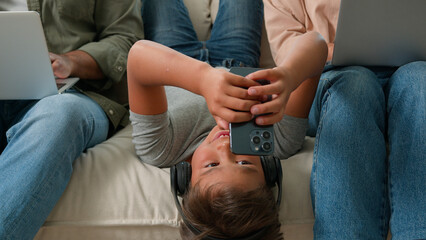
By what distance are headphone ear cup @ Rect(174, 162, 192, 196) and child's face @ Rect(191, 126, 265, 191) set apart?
1cm

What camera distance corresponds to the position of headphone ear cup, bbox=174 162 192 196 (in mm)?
817

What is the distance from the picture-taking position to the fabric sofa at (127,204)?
0.85 meters

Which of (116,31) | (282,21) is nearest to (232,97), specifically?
(282,21)

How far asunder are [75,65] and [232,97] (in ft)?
1.98

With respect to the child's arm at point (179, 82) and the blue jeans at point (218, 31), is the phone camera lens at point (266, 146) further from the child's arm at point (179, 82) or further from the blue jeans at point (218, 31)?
the blue jeans at point (218, 31)

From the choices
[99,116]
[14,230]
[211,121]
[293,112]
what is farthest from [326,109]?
[14,230]

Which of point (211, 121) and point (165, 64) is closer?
point (165, 64)

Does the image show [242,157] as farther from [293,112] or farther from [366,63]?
[366,63]

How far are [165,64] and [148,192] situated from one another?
32 centimetres

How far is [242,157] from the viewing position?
2.66 feet

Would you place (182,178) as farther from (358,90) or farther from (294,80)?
(358,90)

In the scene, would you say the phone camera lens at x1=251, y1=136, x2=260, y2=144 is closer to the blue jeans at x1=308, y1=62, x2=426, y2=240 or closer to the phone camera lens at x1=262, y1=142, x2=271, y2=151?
the phone camera lens at x1=262, y1=142, x2=271, y2=151

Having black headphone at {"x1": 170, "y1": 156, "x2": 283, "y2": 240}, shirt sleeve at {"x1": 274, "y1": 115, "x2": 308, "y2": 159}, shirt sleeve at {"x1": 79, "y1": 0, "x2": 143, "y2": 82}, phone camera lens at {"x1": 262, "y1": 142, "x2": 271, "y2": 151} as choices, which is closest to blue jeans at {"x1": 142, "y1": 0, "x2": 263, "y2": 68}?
shirt sleeve at {"x1": 79, "y1": 0, "x2": 143, "y2": 82}

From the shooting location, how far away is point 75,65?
1071mm
